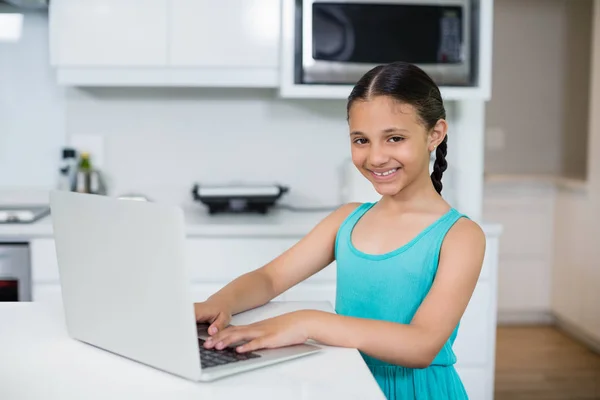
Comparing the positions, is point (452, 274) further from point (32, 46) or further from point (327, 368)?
point (32, 46)

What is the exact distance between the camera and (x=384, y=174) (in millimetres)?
1417

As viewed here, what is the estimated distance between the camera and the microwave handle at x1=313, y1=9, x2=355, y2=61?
275 cm

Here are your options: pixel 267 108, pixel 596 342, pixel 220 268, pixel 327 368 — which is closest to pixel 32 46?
pixel 267 108

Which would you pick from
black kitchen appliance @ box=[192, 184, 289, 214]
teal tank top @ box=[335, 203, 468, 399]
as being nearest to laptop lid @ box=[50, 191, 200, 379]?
teal tank top @ box=[335, 203, 468, 399]

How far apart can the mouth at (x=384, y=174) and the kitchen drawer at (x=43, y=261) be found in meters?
1.57

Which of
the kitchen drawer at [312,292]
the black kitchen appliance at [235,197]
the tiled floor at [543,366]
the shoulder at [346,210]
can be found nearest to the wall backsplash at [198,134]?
the black kitchen appliance at [235,197]

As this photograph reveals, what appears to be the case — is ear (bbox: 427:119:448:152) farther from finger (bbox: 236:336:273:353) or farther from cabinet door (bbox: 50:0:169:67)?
cabinet door (bbox: 50:0:169:67)

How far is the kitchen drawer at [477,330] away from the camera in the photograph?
9.14ft

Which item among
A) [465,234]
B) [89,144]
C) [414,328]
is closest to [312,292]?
[89,144]

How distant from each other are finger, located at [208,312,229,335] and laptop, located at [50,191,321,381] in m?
0.01

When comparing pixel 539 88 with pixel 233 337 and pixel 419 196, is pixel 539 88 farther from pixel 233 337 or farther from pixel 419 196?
pixel 233 337

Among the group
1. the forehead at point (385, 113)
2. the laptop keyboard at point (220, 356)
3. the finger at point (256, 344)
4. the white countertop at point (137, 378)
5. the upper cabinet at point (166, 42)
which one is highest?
the upper cabinet at point (166, 42)

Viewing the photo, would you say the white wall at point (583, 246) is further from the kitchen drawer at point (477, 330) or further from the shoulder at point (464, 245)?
the shoulder at point (464, 245)

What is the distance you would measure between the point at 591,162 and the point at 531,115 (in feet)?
4.01
